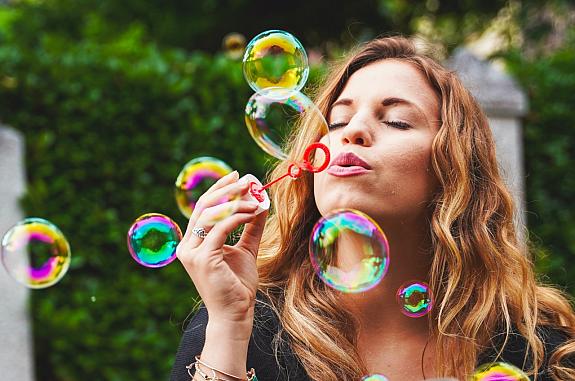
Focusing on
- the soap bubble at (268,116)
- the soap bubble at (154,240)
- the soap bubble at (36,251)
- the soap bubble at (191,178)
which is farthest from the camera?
the soap bubble at (36,251)

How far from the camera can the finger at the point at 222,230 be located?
1.90 meters

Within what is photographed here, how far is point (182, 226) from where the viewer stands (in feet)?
14.0

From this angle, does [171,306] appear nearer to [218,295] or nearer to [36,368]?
[36,368]

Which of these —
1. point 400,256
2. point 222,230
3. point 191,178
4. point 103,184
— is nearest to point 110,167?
point 103,184

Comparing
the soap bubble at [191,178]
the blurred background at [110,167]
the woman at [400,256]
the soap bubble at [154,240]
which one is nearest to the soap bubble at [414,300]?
the woman at [400,256]

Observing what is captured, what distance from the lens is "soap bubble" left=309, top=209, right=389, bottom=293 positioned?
7.11 ft

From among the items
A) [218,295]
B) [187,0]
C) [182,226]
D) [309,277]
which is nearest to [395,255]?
[309,277]

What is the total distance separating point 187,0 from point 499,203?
5.13 meters

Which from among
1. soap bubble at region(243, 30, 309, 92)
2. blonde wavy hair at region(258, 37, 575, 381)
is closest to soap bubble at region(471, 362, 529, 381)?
blonde wavy hair at region(258, 37, 575, 381)

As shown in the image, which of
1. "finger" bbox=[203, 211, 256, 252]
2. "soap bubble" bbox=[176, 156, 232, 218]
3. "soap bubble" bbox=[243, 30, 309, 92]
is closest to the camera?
Answer: "finger" bbox=[203, 211, 256, 252]

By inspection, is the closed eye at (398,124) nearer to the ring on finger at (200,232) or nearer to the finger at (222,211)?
the finger at (222,211)

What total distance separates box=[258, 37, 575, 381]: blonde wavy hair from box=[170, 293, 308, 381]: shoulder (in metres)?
0.03

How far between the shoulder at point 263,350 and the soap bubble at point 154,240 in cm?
24

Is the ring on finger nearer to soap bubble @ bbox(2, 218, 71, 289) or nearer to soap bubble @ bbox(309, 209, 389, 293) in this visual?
soap bubble @ bbox(309, 209, 389, 293)
